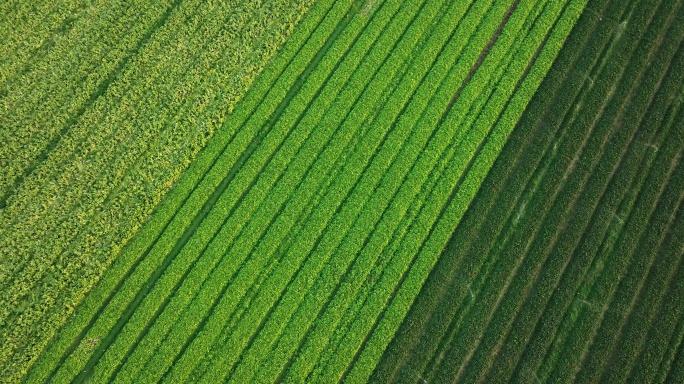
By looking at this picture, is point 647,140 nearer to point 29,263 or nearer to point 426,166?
point 426,166

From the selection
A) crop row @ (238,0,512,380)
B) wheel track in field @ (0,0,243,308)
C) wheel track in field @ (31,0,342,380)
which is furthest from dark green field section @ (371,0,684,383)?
wheel track in field @ (0,0,243,308)

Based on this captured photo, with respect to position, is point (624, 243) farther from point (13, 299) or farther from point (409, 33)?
point (13, 299)

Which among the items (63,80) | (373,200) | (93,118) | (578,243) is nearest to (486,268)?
(578,243)

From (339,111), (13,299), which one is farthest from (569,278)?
(13,299)

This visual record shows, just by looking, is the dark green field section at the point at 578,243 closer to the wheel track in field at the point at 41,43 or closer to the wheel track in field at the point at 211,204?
the wheel track in field at the point at 211,204

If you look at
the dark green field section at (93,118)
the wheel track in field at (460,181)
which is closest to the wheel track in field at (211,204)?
the dark green field section at (93,118)

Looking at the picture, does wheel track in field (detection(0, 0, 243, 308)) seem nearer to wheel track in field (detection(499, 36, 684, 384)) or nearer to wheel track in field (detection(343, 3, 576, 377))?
wheel track in field (detection(343, 3, 576, 377))
